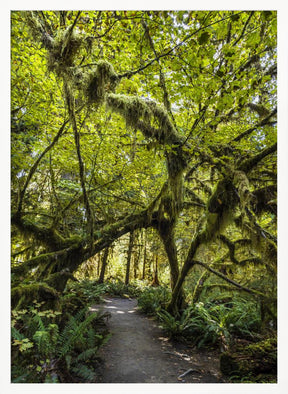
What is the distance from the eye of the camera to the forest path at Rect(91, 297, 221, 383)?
2783 mm

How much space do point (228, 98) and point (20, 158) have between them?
376 cm

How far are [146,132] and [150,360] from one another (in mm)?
3907

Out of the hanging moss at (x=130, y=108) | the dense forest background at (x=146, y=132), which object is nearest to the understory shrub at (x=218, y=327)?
the dense forest background at (x=146, y=132)

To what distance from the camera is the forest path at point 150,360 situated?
2.78 m

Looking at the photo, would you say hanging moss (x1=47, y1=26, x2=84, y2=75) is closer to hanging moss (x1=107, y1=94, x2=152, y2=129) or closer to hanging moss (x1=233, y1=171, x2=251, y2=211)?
hanging moss (x1=107, y1=94, x2=152, y2=129)

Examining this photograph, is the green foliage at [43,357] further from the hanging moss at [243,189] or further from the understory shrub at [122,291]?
the understory shrub at [122,291]

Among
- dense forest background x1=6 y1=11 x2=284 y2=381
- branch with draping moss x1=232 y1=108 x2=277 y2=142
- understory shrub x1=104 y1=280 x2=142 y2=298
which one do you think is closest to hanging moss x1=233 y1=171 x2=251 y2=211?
dense forest background x1=6 y1=11 x2=284 y2=381

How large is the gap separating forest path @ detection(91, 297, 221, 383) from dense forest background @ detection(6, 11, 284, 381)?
47cm

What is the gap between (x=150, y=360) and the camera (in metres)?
3.27

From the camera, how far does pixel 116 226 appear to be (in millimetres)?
4727

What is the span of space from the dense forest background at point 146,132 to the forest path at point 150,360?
470 mm

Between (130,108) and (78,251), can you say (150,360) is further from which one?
(130,108)
